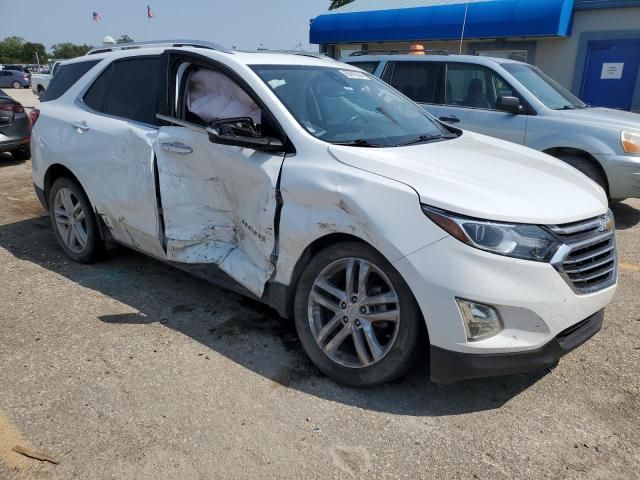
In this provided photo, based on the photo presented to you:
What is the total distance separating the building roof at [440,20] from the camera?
12.8 m

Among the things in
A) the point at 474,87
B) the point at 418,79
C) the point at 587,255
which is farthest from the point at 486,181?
the point at 418,79

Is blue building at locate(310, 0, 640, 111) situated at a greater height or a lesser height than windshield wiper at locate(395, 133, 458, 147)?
greater

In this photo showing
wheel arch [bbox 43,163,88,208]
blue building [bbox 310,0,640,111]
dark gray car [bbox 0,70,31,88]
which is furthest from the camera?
dark gray car [bbox 0,70,31,88]

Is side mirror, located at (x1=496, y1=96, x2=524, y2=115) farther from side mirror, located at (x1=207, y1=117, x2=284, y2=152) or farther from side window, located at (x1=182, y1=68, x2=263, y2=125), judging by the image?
side mirror, located at (x1=207, y1=117, x2=284, y2=152)

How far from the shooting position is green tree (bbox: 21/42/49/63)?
7594cm

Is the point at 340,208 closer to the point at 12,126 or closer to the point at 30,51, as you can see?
the point at 12,126

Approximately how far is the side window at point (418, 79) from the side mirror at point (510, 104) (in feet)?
3.28

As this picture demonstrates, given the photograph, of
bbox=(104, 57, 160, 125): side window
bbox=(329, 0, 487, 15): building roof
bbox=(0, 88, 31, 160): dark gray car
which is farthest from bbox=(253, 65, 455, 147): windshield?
bbox=(329, 0, 487, 15): building roof

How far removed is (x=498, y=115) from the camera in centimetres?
665

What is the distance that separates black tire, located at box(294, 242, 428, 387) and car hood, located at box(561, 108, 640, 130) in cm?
463

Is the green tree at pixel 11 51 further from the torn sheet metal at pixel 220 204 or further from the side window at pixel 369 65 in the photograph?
the torn sheet metal at pixel 220 204

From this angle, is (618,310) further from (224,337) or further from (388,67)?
(388,67)

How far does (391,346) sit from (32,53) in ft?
293

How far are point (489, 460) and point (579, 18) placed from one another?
13785 millimetres
